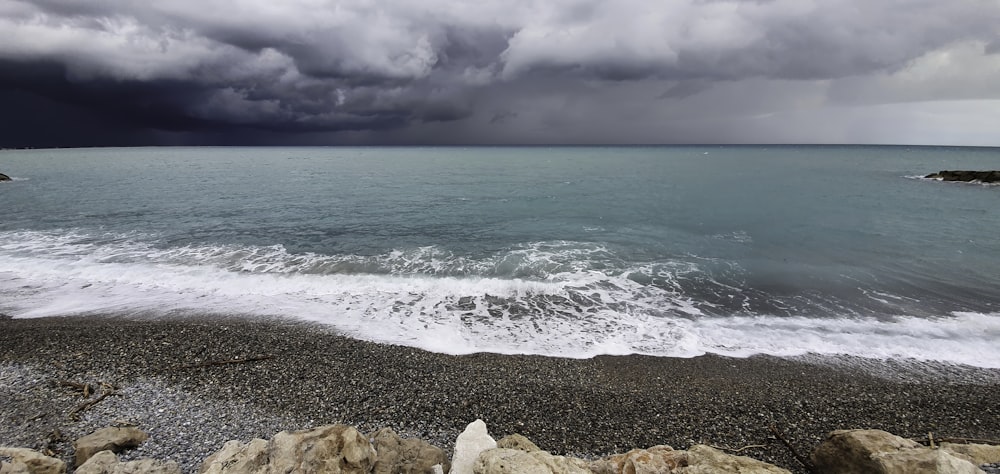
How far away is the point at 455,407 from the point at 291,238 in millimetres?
19465

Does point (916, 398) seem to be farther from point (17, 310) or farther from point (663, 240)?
point (17, 310)

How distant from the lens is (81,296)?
1480cm

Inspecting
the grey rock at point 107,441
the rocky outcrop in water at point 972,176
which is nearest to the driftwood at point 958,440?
the grey rock at point 107,441

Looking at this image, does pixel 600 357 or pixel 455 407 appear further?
pixel 600 357

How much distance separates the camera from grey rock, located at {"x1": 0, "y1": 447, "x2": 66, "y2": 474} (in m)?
5.62

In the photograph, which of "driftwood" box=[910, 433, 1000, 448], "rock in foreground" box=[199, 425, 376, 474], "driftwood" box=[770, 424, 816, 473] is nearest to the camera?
"rock in foreground" box=[199, 425, 376, 474]

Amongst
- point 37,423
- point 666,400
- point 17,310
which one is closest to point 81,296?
point 17,310

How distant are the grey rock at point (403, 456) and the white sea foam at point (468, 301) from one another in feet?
16.4

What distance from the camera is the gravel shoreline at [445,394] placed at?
780 centimetres

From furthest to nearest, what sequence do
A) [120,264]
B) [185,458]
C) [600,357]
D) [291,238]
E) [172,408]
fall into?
[291,238] < [120,264] < [600,357] < [172,408] < [185,458]

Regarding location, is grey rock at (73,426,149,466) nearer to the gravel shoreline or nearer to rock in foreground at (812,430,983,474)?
the gravel shoreline

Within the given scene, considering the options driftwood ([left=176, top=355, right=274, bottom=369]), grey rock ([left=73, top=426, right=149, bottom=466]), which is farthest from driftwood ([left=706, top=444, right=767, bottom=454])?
driftwood ([left=176, top=355, right=274, bottom=369])

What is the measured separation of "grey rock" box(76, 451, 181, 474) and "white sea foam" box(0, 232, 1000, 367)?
5930mm

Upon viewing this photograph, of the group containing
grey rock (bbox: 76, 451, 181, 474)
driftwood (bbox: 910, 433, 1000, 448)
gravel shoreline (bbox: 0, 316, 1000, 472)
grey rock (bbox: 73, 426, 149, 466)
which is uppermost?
grey rock (bbox: 76, 451, 181, 474)
